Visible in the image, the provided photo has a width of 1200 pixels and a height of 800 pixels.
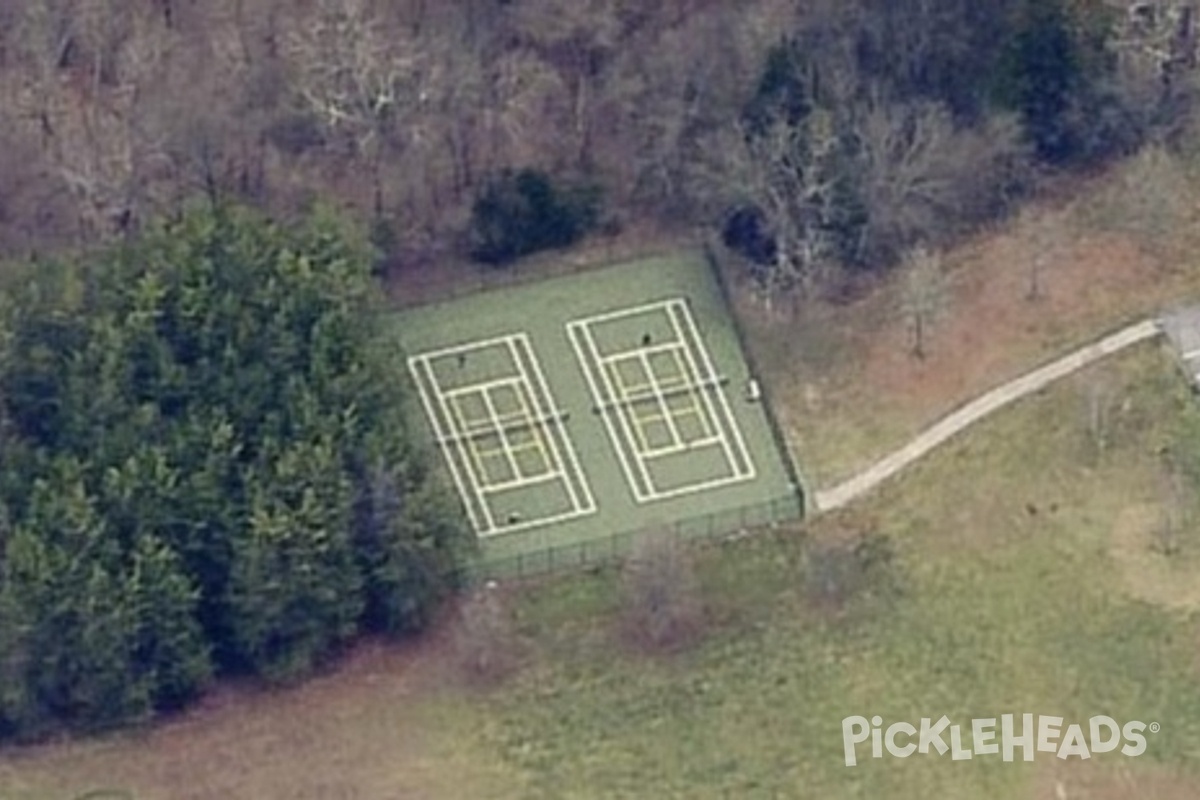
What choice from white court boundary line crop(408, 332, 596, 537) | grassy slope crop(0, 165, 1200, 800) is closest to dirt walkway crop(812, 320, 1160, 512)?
grassy slope crop(0, 165, 1200, 800)

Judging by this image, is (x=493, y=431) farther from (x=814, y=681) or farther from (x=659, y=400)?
(x=814, y=681)

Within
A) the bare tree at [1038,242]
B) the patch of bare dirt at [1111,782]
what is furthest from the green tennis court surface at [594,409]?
the patch of bare dirt at [1111,782]

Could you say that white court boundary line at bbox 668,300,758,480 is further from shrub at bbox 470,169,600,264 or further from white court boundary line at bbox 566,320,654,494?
shrub at bbox 470,169,600,264

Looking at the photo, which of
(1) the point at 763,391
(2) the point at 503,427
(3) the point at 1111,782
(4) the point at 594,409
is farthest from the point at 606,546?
(3) the point at 1111,782

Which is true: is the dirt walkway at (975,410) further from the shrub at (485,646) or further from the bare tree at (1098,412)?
the shrub at (485,646)

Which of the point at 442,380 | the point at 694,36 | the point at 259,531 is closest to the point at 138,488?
the point at 259,531

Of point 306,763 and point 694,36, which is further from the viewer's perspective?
point 694,36

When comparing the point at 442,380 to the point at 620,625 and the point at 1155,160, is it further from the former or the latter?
the point at 1155,160
